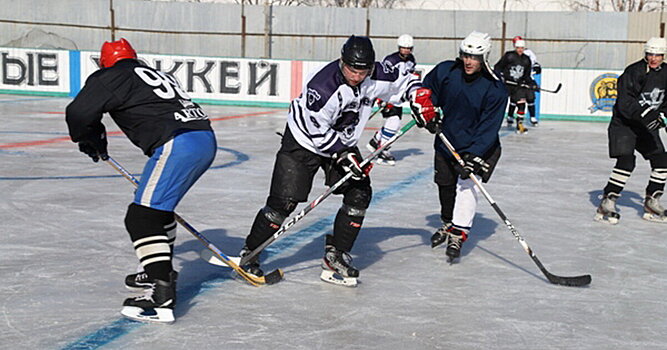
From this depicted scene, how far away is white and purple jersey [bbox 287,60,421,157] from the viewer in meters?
3.91

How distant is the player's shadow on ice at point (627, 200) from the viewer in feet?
22.0

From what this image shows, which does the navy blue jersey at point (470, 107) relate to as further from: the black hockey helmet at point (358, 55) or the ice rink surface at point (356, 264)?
the black hockey helmet at point (358, 55)

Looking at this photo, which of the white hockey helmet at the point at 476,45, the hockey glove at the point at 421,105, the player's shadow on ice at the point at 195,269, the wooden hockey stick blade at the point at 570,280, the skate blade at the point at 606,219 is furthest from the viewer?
the skate blade at the point at 606,219

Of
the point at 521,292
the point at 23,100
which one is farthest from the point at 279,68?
the point at 521,292

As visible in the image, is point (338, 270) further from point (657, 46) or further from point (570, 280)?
point (657, 46)

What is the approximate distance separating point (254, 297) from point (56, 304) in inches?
35.7

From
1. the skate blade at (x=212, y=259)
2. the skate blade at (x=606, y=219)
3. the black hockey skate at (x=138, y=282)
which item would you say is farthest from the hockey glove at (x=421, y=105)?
the skate blade at (x=606, y=219)

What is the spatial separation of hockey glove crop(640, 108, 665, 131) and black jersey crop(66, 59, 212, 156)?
11.8 feet

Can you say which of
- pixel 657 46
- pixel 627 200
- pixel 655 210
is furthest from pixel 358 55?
pixel 627 200

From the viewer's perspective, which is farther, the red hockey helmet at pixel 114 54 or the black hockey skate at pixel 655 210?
the black hockey skate at pixel 655 210

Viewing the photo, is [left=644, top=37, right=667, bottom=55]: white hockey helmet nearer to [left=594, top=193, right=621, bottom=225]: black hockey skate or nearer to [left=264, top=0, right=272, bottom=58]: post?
[left=594, top=193, right=621, bottom=225]: black hockey skate

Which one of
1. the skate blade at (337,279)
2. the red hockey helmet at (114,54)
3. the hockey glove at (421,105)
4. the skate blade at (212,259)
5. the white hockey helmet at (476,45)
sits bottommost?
the skate blade at (337,279)

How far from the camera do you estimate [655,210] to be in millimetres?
6148

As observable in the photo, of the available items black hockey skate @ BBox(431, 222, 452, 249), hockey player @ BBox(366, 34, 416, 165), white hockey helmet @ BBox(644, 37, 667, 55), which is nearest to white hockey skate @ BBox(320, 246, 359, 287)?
black hockey skate @ BBox(431, 222, 452, 249)
